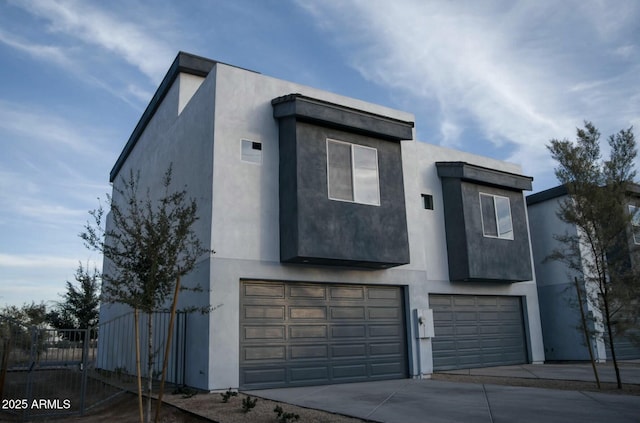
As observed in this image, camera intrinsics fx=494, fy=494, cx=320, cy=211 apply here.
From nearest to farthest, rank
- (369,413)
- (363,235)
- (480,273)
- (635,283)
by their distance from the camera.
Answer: (369,413) < (635,283) < (363,235) < (480,273)

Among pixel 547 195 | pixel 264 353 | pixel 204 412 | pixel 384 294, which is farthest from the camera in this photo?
pixel 547 195

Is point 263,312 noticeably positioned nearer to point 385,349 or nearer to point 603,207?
point 385,349

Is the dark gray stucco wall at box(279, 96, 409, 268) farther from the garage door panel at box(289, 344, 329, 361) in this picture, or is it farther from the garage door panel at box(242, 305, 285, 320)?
the garage door panel at box(289, 344, 329, 361)

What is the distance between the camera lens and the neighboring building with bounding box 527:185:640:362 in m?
18.4

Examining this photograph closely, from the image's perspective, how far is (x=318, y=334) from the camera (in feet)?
40.5

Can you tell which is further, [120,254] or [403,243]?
[403,243]

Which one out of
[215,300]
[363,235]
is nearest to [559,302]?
[363,235]

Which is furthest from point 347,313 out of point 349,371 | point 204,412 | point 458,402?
point 204,412

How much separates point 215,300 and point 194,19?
7.34 meters

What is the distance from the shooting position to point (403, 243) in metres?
13.3

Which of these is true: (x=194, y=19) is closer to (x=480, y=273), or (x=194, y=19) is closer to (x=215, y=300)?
(x=215, y=300)

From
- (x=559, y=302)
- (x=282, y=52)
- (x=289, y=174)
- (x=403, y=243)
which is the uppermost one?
(x=282, y=52)

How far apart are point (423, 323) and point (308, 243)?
4.61 m

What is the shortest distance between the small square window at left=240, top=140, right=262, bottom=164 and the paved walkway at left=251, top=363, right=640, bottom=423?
5447 mm
